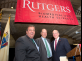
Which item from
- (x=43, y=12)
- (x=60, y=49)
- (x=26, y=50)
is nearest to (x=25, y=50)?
(x=26, y=50)

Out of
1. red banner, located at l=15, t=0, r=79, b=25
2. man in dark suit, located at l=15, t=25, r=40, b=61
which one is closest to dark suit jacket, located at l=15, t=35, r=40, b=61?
man in dark suit, located at l=15, t=25, r=40, b=61

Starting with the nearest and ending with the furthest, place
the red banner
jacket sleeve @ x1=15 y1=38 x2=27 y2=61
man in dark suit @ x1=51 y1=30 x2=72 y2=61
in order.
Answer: jacket sleeve @ x1=15 y1=38 x2=27 y2=61 → man in dark suit @ x1=51 y1=30 x2=72 y2=61 → the red banner

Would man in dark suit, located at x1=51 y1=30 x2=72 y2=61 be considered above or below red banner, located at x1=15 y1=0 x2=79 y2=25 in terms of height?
below

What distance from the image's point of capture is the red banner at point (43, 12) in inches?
153

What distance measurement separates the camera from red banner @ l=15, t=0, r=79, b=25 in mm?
3898

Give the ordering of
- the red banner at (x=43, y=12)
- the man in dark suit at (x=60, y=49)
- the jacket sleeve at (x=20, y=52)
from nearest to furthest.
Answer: the jacket sleeve at (x=20, y=52), the man in dark suit at (x=60, y=49), the red banner at (x=43, y=12)

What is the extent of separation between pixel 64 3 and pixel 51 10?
4.22ft

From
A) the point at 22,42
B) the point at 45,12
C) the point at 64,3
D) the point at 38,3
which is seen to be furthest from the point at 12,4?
the point at 22,42

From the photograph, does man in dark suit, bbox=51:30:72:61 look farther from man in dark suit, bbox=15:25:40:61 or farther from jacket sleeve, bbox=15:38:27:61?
jacket sleeve, bbox=15:38:27:61

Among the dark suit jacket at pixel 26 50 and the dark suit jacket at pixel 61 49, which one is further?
the dark suit jacket at pixel 61 49

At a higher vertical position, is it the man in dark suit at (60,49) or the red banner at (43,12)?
the red banner at (43,12)

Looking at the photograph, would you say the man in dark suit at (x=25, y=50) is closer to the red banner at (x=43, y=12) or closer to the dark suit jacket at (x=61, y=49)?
the dark suit jacket at (x=61, y=49)

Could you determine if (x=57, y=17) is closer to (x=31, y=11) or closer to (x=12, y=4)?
→ (x=31, y=11)

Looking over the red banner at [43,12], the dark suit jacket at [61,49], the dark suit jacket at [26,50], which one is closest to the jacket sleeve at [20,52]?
the dark suit jacket at [26,50]
